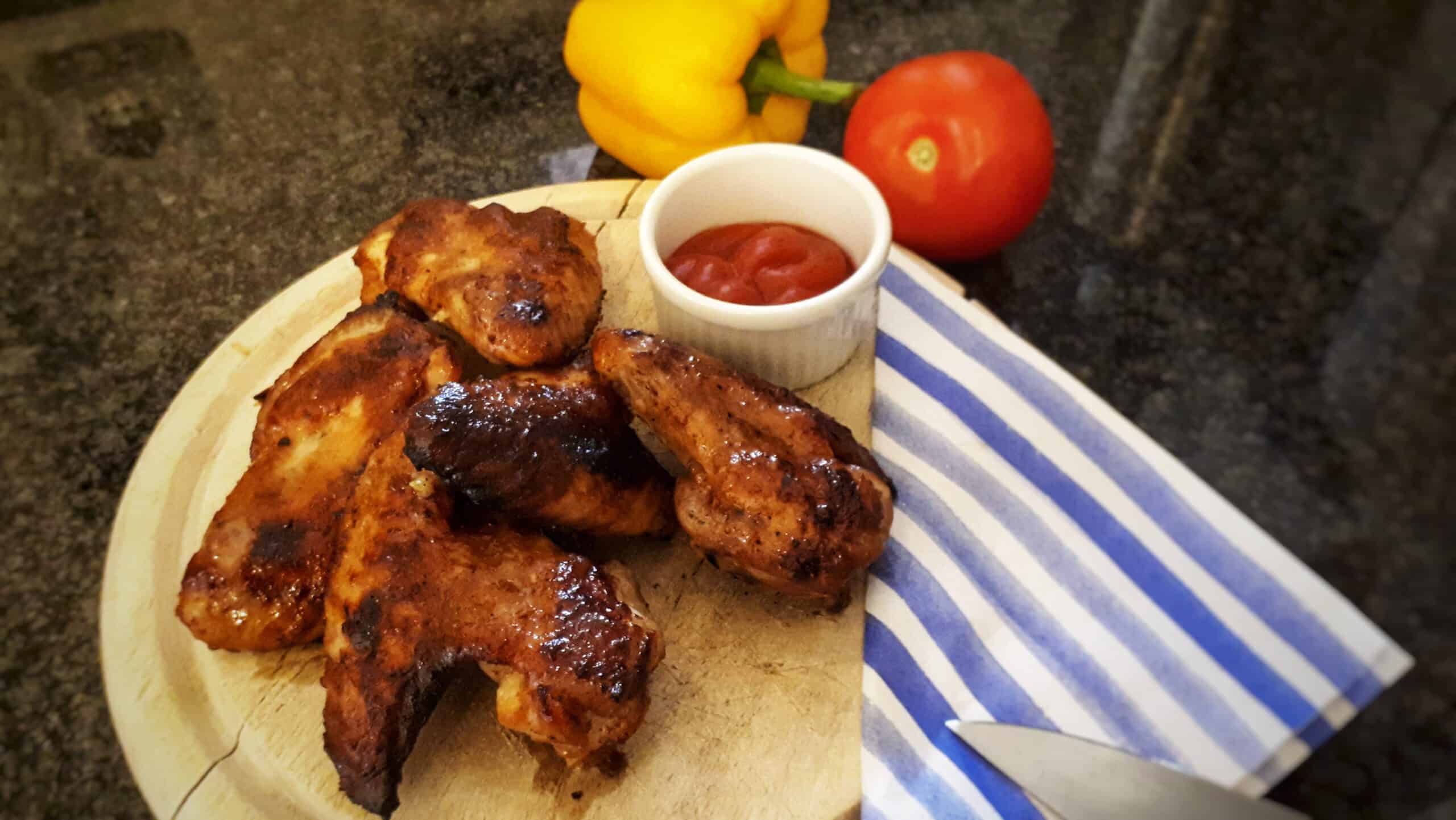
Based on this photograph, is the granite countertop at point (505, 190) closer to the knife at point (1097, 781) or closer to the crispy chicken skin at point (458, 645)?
the knife at point (1097, 781)

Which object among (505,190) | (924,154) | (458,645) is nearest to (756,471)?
(458,645)

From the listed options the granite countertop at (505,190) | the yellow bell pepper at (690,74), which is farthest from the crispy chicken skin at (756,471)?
the yellow bell pepper at (690,74)

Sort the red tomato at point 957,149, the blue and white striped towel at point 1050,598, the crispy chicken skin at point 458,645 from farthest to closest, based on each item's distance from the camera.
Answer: the red tomato at point 957,149, the crispy chicken skin at point 458,645, the blue and white striped towel at point 1050,598

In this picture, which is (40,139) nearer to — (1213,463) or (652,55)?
(652,55)

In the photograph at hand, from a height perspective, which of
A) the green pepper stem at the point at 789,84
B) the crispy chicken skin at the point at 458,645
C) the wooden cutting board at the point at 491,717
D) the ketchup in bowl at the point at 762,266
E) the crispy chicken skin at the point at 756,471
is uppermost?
the green pepper stem at the point at 789,84

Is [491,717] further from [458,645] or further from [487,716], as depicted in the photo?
[458,645]

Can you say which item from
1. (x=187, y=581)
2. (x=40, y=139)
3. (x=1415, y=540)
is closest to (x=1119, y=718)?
(x=1415, y=540)

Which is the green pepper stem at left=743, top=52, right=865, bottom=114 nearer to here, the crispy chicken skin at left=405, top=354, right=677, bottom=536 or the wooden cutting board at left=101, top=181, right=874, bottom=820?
the crispy chicken skin at left=405, top=354, right=677, bottom=536
